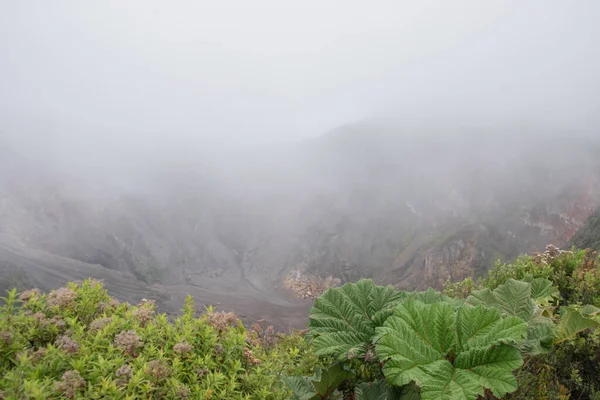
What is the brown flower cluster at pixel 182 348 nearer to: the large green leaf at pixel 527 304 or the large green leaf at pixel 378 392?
the large green leaf at pixel 378 392

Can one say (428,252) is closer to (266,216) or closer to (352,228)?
(352,228)

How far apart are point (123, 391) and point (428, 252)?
3459 centimetres

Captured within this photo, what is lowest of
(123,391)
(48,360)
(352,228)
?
(352,228)

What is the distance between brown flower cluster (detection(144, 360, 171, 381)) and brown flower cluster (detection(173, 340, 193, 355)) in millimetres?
167

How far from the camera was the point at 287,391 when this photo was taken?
2.40 meters

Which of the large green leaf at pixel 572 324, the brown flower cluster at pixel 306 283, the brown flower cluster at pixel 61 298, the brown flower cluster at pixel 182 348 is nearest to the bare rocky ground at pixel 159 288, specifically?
the brown flower cluster at pixel 306 283

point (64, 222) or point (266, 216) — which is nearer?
point (64, 222)

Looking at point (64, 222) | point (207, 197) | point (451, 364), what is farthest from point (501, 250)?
point (64, 222)

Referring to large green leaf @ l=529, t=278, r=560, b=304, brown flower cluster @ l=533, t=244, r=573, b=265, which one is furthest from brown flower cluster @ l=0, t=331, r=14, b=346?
brown flower cluster @ l=533, t=244, r=573, b=265

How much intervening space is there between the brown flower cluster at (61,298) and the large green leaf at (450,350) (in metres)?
2.20

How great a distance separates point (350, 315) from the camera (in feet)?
9.23

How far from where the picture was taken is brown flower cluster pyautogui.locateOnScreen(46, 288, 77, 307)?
2.44 meters

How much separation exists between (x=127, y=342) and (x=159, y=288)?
126 feet

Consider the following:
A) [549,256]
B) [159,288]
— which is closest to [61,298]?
[549,256]
